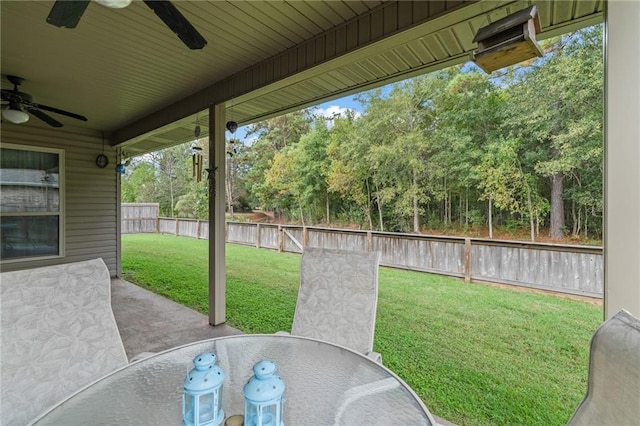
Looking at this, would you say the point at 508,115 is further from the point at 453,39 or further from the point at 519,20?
the point at 519,20

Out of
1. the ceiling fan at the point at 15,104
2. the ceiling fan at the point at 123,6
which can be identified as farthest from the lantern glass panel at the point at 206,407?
the ceiling fan at the point at 15,104

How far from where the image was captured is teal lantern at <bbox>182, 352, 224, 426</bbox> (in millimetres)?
834

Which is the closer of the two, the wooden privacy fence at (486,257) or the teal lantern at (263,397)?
the teal lantern at (263,397)

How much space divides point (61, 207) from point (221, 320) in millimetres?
3714

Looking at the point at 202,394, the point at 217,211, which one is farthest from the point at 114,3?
the point at 217,211

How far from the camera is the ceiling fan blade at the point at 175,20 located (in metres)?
1.28

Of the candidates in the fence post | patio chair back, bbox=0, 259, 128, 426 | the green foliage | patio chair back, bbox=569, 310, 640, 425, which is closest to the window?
the green foliage

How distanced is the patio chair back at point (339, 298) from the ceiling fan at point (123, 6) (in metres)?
1.44

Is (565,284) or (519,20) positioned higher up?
(519,20)

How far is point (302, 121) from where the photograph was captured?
A: 976 centimetres

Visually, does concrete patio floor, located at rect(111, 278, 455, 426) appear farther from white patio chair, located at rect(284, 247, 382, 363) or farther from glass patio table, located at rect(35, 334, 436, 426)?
glass patio table, located at rect(35, 334, 436, 426)

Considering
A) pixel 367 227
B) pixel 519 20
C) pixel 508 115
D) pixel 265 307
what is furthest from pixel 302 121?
pixel 519 20

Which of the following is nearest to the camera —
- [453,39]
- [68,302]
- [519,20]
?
[68,302]

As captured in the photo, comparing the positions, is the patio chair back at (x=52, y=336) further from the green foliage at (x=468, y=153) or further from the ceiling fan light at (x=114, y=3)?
the green foliage at (x=468, y=153)
